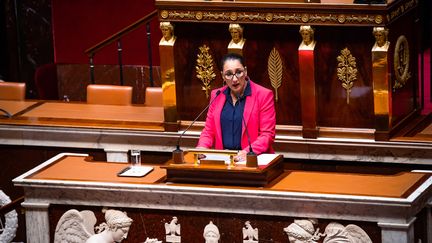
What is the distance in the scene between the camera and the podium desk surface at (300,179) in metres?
7.59

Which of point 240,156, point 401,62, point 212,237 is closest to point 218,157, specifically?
point 240,156

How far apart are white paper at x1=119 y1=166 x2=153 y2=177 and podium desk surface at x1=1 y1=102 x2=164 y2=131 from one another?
1.61m

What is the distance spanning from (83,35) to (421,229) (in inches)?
248

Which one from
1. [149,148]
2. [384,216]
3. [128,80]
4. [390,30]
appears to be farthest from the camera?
[128,80]

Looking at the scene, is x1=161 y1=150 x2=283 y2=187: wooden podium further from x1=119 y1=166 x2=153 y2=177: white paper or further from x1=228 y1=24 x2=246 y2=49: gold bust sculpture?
x1=228 y1=24 x2=246 y2=49: gold bust sculpture

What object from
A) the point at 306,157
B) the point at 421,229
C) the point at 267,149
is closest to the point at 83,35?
the point at 306,157

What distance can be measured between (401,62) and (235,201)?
7.72 ft

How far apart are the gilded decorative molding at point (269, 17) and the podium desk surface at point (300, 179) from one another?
1.52m

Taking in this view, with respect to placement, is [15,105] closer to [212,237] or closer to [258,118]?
[258,118]

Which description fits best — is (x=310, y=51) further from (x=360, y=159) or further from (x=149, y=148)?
(x=149, y=148)

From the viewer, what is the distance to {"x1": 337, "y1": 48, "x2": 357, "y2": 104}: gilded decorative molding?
9289 millimetres

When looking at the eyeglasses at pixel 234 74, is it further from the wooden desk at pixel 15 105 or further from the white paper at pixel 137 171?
the wooden desk at pixel 15 105

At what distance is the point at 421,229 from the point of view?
305 inches

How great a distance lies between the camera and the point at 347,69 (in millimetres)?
9305
